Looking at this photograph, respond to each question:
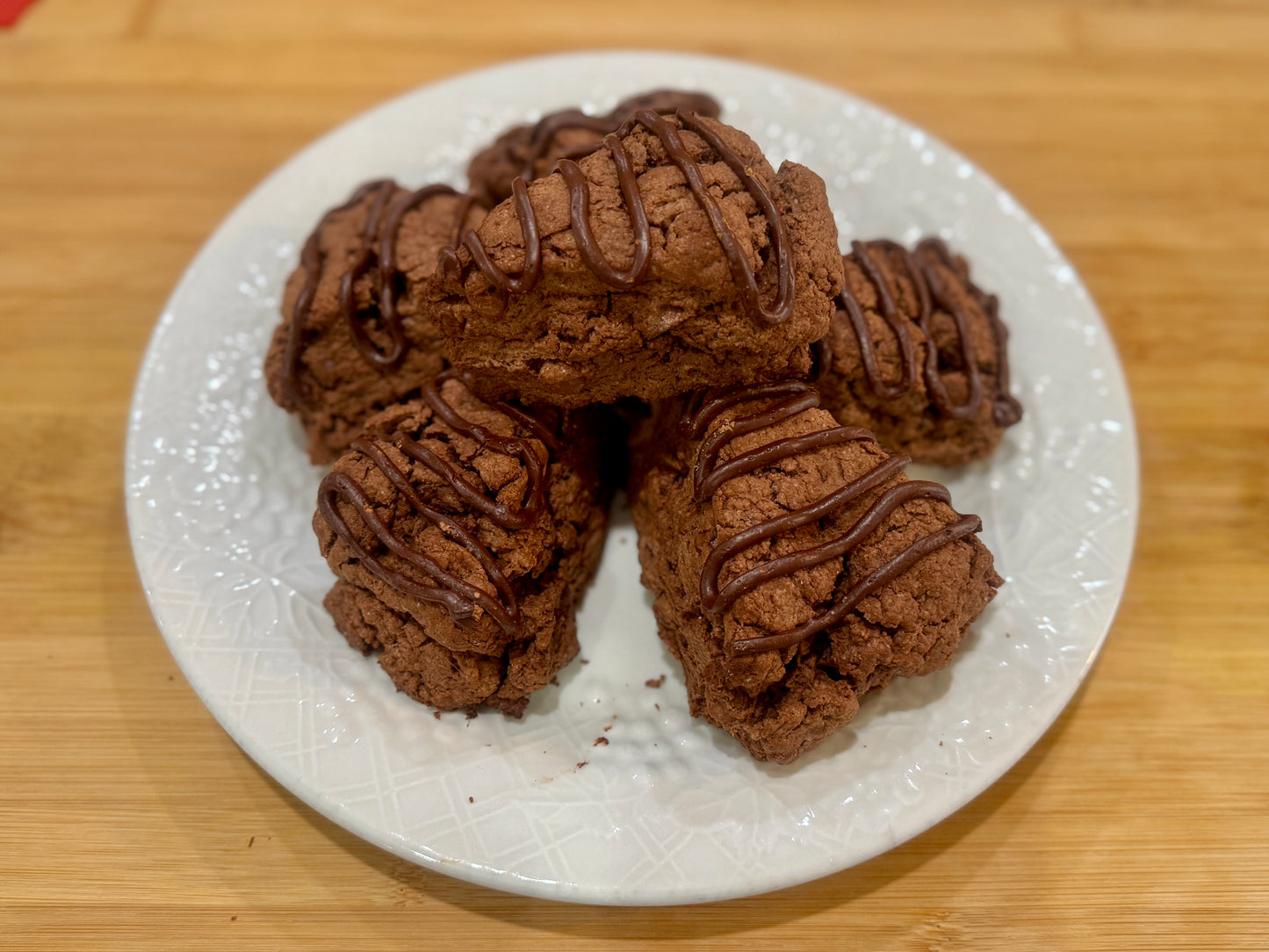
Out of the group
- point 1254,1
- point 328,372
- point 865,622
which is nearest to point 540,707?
point 865,622

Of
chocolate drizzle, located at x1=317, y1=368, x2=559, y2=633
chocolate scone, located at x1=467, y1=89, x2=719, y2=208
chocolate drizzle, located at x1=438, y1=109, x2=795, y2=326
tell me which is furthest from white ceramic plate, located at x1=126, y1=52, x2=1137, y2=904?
chocolate drizzle, located at x1=438, y1=109, x2=795, y2=326

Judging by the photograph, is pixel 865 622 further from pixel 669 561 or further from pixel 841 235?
pixel 841 235

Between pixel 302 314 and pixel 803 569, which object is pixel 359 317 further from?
pixel 803 569

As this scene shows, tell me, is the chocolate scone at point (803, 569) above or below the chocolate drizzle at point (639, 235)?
below

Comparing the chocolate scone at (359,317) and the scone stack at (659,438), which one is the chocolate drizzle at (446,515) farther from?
the chocolate scone at (359,317)

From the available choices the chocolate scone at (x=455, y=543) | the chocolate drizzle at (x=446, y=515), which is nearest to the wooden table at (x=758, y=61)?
the chocolate scone at (x=455, y=543)

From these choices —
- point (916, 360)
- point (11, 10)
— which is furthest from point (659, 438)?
point (11, 10)
